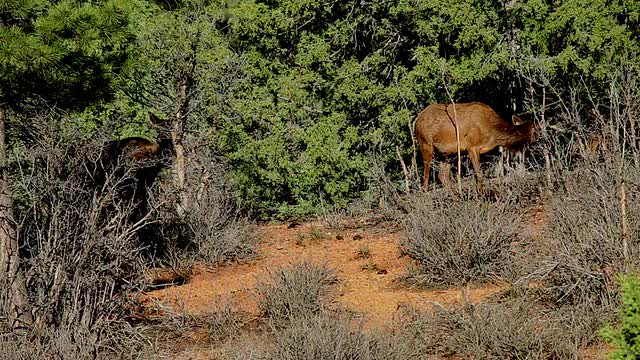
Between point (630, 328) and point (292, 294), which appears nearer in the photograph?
point (630, 328)

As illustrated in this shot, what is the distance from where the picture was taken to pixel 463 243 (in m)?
9.27

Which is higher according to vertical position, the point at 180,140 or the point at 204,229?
the point at 180,140

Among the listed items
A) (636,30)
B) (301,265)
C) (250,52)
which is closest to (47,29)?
(301,265)

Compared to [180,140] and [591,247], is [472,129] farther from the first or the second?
[591,247]

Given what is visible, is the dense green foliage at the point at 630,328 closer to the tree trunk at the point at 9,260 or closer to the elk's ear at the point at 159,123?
the tree trunk at the point at 9,260

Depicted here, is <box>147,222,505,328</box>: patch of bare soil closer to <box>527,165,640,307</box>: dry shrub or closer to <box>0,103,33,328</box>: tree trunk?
<box>527,165,640,307</box>: dry shrub

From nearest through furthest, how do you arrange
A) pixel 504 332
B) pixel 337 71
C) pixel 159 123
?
pixel 504 332
pixel 159 123
pixel 337 71

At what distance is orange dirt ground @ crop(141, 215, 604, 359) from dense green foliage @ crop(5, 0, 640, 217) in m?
2.12

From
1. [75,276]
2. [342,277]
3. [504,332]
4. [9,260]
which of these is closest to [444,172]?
[342,277]

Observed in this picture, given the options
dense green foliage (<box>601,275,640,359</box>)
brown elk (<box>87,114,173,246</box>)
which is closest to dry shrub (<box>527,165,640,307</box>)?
dense green foliage (<box>601,275,640,359</box>)

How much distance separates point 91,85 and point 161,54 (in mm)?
6593

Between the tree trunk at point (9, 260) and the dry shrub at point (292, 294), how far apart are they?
7.49ft

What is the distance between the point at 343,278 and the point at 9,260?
4.36 metres

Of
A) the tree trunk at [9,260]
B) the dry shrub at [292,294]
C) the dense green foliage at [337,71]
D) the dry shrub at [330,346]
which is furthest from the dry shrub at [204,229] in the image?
the dry shrub at [330,346]
